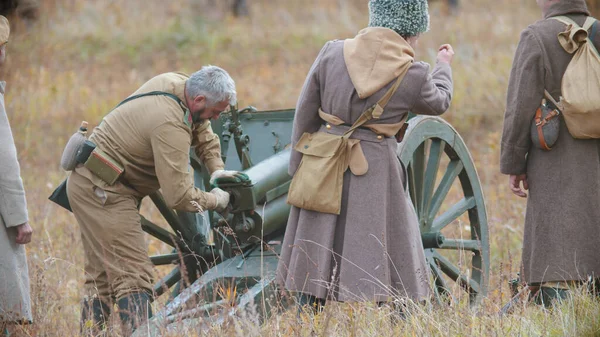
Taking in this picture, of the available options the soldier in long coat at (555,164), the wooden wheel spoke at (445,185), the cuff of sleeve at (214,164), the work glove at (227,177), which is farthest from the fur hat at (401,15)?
the wooden wheel spoke at (445,185)

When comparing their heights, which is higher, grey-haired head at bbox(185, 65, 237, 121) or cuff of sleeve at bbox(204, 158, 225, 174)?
grey-haired head at bbox(185, 65, 237, 121)

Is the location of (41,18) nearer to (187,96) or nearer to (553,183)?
(187,96)

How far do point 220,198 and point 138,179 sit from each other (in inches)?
18.5

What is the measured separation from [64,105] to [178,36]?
398 centimetres

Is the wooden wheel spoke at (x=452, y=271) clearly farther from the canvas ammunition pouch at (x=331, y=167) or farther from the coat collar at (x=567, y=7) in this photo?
the coat collar at (x=567, y=7)

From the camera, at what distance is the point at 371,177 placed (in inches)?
181

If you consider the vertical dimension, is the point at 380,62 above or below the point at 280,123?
above

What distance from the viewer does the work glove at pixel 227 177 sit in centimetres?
503

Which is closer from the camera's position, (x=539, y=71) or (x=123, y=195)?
(x=539, y=71)

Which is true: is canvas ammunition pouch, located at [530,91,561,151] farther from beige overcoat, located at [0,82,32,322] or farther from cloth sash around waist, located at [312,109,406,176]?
beige overcoat, located at [0,82,32,322]

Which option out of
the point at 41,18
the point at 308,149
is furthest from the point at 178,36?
the point at 308,149

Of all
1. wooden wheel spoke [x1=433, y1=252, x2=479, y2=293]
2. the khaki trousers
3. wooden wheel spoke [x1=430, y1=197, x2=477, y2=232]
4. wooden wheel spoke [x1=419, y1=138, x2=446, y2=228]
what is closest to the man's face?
the khaki trousers

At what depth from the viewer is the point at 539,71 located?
4.74 m

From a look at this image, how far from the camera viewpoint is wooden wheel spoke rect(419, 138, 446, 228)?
5.69 meters
